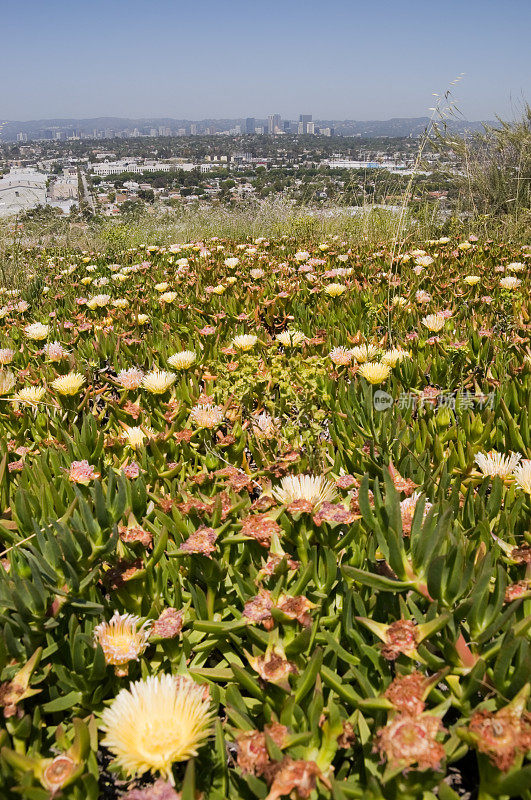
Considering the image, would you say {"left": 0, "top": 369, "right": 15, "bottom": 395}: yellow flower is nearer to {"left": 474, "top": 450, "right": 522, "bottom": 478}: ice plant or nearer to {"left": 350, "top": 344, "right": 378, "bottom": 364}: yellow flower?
{"left": 350, "top": 344, "right": 378, "bottom": 364}: yellow flower

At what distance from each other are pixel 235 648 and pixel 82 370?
1651 millimetres

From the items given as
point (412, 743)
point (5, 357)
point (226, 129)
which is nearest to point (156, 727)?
point (412, 743)

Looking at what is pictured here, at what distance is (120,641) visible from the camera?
98 cm

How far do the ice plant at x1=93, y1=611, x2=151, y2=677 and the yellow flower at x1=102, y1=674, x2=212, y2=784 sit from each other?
0.12m

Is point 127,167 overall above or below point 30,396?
above

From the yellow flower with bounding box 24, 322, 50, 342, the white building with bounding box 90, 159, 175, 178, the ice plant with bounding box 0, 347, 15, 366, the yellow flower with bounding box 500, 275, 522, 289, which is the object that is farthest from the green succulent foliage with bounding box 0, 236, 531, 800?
the white building with bounding box 90, 159, 175, 178

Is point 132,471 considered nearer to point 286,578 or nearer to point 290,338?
point 286,578

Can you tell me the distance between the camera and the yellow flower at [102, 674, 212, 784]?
75 centimetres

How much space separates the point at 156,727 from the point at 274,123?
498 ft

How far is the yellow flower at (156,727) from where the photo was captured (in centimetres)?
75

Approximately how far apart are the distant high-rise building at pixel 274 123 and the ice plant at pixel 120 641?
133m

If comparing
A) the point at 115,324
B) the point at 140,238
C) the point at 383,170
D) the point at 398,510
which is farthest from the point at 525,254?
the point at 383,170

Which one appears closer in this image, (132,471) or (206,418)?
(132,471)
